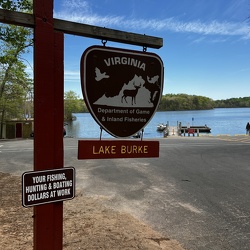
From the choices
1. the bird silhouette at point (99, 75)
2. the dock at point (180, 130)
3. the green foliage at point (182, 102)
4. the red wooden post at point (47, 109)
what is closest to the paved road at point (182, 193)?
the red wooden post at point (47, 109)

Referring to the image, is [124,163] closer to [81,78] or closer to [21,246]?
[21,246]

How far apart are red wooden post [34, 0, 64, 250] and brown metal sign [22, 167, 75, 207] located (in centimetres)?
6

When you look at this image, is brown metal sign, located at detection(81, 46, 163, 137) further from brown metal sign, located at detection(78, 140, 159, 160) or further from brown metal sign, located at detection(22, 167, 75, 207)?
brown metal sign, located at detection(22, 167, 75, 207)

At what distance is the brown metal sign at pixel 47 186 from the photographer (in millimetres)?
2318

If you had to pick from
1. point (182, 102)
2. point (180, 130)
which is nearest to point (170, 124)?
point (180, 130)

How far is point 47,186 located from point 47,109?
634mm

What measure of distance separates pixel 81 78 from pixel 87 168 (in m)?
7.57

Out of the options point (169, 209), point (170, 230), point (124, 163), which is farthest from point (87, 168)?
point (170, 230)

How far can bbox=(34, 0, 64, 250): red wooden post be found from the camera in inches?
93.8

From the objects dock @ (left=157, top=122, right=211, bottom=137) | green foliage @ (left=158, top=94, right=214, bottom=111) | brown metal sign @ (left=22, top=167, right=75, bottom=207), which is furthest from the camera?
green foliage @ (left=158, top=94, right=214, bottom=111)

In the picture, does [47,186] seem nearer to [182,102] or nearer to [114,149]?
[114,149]

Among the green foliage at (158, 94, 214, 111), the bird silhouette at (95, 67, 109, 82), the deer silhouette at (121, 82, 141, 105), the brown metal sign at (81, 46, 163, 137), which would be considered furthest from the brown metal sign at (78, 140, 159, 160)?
the green foliage at (158, 94, 214, 111)

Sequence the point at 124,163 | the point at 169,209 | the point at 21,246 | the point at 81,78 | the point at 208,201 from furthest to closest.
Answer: the point at 124,163 < the point at 208,201 < the point at 169,209 < the point at 21,246 < the point at 81,78

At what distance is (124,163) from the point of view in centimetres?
1119
